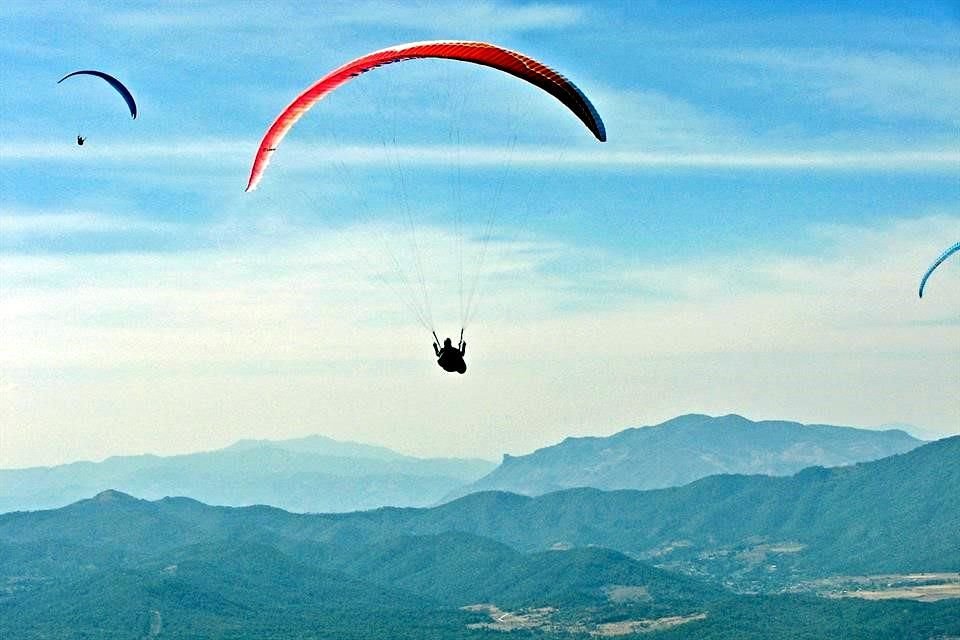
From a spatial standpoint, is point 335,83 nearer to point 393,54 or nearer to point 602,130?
point 393,54

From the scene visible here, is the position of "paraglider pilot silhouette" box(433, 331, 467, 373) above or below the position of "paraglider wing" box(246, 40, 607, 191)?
below

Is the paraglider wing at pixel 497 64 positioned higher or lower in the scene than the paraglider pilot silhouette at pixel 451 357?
higher

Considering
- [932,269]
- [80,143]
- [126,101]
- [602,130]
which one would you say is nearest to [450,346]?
[602,130]

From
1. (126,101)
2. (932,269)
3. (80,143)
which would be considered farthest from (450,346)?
(932,269)

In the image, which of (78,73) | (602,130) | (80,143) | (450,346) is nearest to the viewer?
(602,130)

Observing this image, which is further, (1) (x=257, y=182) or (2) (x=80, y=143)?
(2) (x=80, y=143)

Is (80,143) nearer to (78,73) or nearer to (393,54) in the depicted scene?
(78,73)

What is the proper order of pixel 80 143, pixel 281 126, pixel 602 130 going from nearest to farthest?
pixel 602 130 → pixel 281 126 → pixel 80 143

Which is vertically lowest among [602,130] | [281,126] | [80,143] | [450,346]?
[450,346]

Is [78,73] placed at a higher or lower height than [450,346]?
higher
